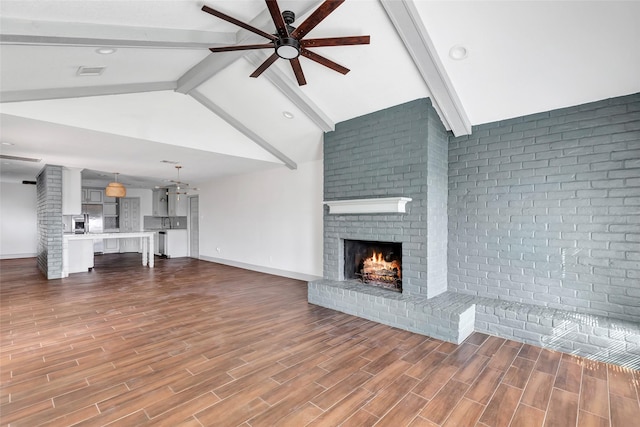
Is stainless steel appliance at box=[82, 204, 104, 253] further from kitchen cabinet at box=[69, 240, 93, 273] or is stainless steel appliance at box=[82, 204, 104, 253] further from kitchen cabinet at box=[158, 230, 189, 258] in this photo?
kitchen cabinet at box=[69, 240, 93, 273]

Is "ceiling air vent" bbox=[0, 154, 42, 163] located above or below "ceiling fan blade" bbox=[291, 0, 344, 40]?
below

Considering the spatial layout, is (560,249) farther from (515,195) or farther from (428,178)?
(428,178)

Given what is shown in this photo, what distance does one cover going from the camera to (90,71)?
3246 mm

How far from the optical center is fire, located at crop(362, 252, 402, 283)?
423 cm

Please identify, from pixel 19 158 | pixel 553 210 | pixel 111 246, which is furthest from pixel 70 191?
pixel 553 210

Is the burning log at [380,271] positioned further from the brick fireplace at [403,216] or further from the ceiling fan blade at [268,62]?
the ceiling fan blade at [268,62]

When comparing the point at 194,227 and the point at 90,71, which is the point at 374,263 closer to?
the point at 90,71

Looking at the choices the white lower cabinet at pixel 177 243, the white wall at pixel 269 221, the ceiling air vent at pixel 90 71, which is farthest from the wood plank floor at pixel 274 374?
the white lower cabinet at pixel 177 243

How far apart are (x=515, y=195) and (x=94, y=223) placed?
1229cm

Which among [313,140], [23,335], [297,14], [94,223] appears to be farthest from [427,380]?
[94,223]

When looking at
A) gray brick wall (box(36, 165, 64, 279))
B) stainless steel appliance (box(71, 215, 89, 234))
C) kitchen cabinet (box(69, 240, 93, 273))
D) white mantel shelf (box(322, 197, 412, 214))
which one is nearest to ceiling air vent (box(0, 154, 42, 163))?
gray brick wall (box(36, 165, 64, 279))

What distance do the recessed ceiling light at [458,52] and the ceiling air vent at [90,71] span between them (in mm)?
3641

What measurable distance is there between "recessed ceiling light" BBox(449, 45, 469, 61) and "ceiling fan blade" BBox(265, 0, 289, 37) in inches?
63.7

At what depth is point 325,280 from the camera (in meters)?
4.60
